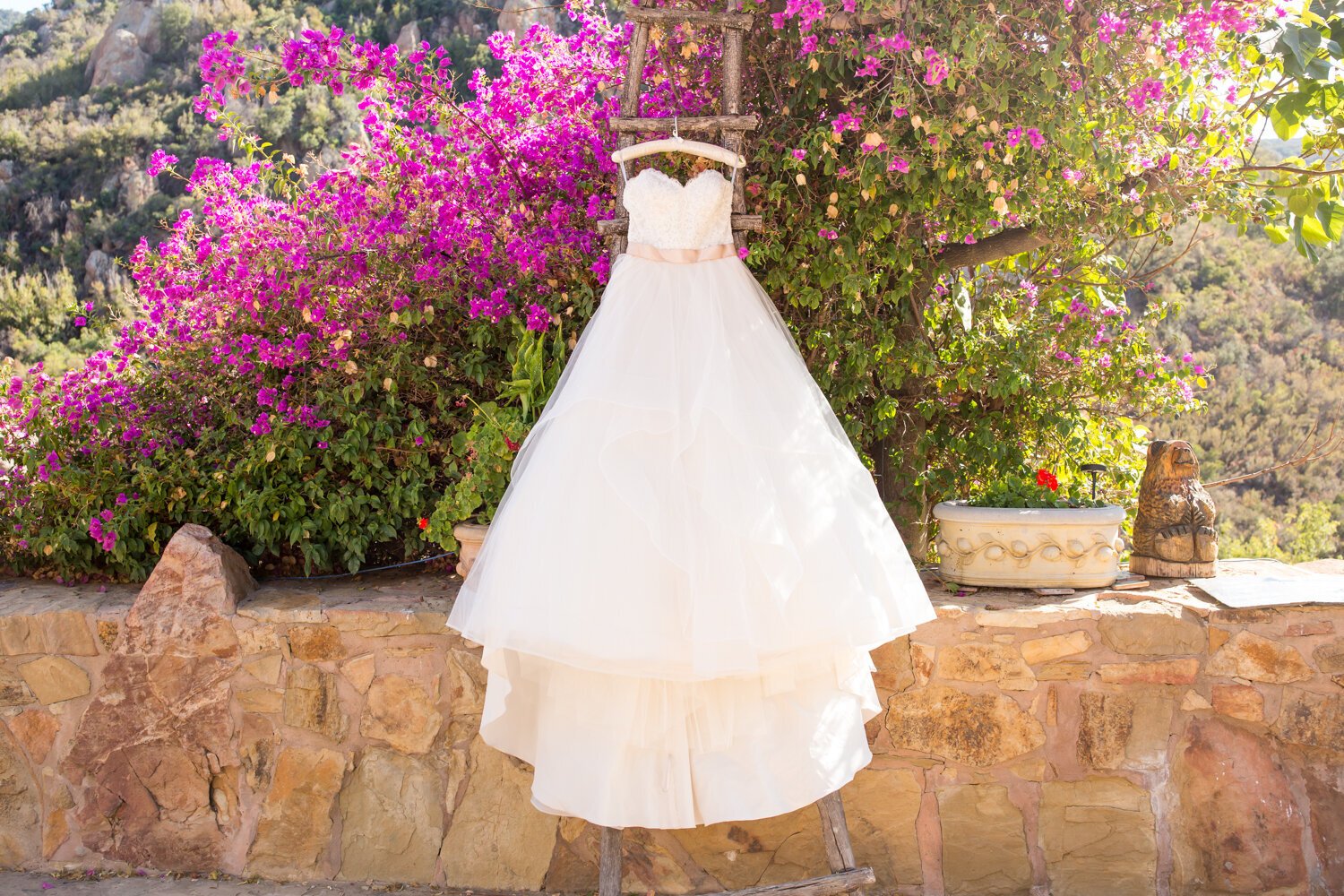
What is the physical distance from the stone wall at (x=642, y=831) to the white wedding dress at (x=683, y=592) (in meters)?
0.39

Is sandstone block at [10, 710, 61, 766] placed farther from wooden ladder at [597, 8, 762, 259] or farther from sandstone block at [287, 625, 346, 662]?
wooden ladder at [597, 8, 762, 259]

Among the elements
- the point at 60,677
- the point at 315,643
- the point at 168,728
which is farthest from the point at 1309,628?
the point at 60,677

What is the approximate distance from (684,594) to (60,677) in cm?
180

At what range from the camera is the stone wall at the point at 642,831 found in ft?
8.17

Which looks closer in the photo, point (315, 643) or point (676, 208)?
point (676, 208)

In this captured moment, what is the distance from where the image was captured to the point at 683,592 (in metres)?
2.02

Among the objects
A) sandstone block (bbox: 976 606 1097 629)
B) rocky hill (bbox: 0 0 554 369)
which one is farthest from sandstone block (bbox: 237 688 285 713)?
rocky hill (bbox: 0 0 554 369)

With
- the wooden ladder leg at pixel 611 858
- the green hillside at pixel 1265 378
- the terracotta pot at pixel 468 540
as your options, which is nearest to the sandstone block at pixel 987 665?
the wooden ladder leg at pixel 611 858

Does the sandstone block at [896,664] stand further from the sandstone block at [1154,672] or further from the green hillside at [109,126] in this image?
the green hillside at [109,126]

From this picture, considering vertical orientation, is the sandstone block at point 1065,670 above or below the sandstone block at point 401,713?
above

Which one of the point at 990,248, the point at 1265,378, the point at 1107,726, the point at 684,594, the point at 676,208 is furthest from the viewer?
the point at 1265,378

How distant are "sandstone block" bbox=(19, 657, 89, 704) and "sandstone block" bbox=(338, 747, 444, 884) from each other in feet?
2.48

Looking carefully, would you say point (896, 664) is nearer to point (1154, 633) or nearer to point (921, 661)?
point (921, 661)

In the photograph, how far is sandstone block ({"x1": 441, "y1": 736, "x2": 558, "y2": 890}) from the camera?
8.55 ft
